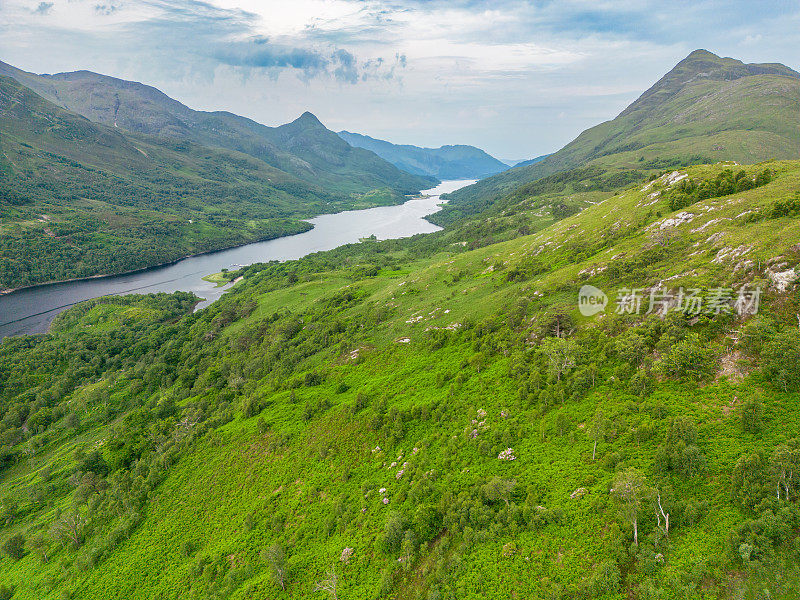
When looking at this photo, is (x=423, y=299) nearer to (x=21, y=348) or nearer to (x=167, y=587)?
(x=167, y=587)

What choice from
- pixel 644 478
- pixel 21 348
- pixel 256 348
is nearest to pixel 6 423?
pixel 21 348

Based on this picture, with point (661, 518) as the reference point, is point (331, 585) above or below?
below

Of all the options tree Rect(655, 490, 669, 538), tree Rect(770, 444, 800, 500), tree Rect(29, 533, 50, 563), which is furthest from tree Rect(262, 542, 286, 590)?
tree Rect(29, 533, 50, 563)

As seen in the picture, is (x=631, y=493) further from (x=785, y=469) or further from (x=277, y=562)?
(x=277, y=562)

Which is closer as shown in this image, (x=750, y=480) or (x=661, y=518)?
(x=750, y=480)

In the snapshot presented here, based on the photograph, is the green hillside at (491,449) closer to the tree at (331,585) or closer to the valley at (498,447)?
the valley at (498,447)

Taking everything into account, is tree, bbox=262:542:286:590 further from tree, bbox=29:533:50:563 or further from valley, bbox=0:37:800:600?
tree, bbox=29:533:50:563

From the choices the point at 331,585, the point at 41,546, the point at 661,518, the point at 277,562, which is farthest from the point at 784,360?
the point at 41,546
